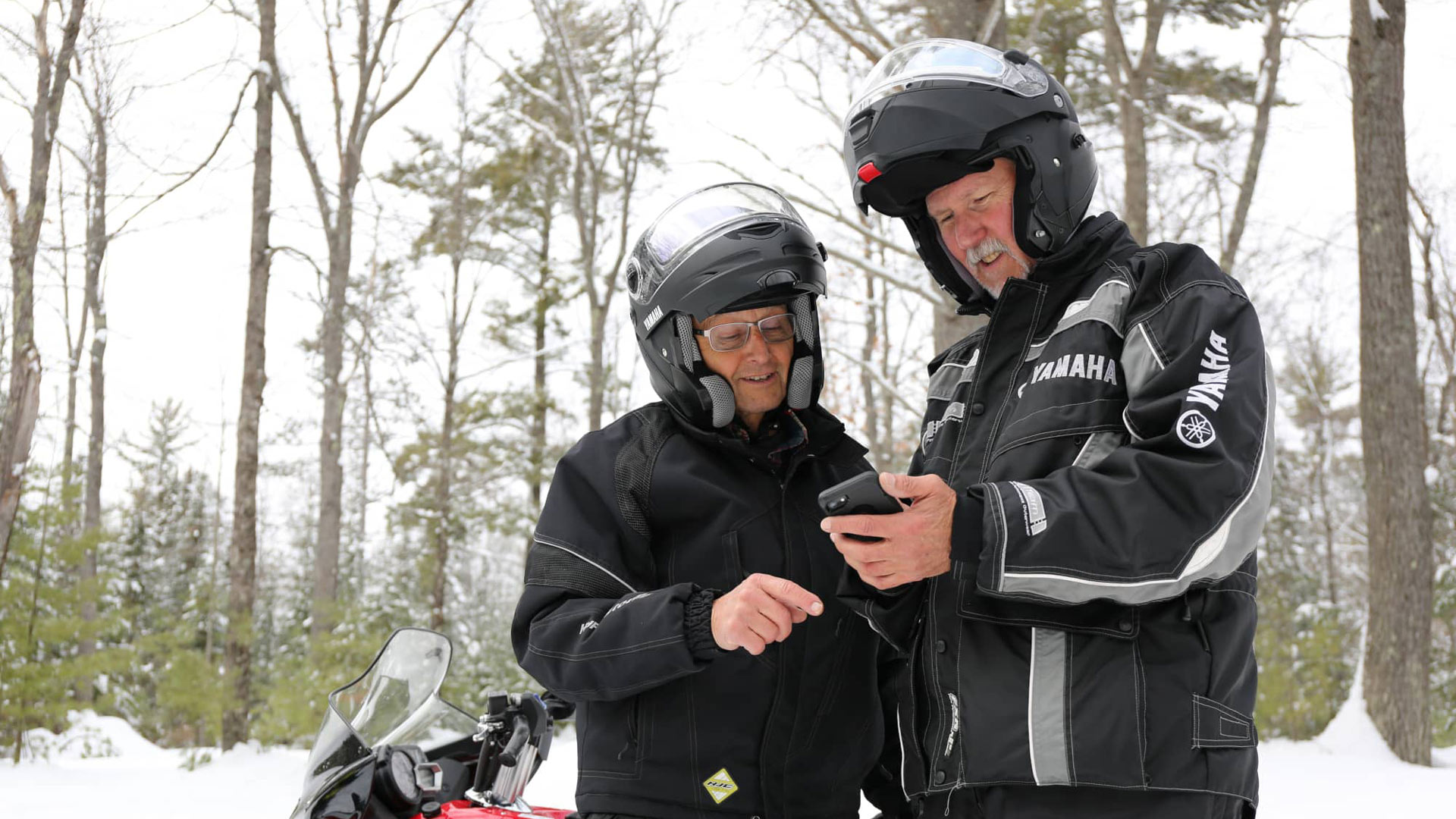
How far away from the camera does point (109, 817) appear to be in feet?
23.7

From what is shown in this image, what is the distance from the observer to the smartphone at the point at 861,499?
145 cm

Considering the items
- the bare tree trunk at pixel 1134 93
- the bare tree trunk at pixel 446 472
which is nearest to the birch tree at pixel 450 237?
the bare tree trunk at pixel 446 472

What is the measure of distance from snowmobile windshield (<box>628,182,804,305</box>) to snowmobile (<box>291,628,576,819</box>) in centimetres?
109

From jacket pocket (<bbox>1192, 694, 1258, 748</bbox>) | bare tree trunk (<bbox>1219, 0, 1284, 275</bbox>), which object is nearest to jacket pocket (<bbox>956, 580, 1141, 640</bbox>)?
jacket pocket (<bbox>1192, 694, 1258, 748</bbox>)

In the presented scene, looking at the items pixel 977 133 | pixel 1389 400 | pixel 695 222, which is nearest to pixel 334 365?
pixel 1389 400

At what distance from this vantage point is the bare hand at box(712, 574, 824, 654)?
1.76 m

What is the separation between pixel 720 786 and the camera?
208 cm

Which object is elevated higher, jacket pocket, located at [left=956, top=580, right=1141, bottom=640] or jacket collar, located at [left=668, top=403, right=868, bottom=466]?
jacket collar, located at [left=668, top=403, right=868, bottom=466]

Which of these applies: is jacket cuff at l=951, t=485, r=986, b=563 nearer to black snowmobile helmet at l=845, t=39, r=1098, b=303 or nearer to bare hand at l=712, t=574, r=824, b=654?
bare hand at l=712, t=574, r=824, b=654

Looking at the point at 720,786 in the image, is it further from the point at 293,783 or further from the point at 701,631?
the point at 293,783

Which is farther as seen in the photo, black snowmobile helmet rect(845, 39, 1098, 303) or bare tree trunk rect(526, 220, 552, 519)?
bare tree trunk rect(526, 220, 552, 519)

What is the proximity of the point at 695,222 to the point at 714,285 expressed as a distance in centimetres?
25

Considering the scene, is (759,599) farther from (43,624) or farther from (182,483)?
(182,483)

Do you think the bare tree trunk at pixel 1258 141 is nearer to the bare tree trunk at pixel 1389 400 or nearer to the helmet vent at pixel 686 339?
the bare tree trunk at pixel 1389 400
